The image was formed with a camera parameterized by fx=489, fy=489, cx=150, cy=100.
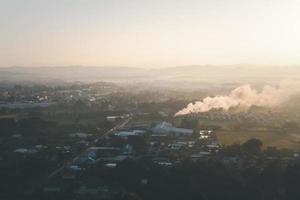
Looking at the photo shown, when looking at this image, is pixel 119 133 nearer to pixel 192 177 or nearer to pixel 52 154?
pixel 52 154

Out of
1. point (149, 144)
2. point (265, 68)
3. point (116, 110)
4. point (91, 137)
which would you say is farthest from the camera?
point (265, 68)

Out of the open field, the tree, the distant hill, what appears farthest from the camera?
the distant hill

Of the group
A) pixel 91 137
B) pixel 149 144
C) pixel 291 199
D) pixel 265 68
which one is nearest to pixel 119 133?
pixel 91 137

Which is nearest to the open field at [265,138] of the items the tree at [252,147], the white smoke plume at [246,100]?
the tree at [252,147]

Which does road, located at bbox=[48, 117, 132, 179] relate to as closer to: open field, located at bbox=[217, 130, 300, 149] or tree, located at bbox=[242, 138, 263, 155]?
open field, located at bbox=[217, 130, 300, 149]

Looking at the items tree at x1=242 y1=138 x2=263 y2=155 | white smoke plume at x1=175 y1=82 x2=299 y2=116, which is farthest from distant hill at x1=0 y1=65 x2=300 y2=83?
tree at x1=242 y1=138 x2=263 y2=155

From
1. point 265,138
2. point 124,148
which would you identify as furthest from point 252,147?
point 124,148
